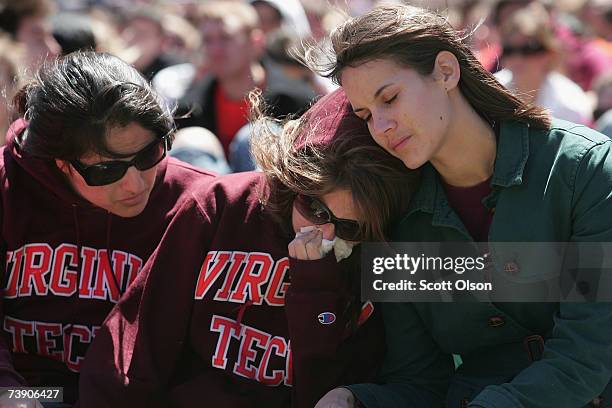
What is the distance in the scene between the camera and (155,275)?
2744mm

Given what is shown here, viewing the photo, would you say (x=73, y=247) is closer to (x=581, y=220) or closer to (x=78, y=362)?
(x=78, y=362)

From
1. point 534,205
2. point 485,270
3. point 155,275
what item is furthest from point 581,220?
point 155,275

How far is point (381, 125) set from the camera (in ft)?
7.72

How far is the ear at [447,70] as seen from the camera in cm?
241

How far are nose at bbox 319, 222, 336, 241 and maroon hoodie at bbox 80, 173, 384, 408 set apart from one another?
11 cm

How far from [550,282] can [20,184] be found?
1.62 m

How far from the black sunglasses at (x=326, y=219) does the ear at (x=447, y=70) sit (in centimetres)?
45

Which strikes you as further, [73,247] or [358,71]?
[73,247]

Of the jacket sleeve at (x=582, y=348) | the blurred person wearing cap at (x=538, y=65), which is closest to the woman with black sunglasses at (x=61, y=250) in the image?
Answer: the jacket sleeve at (x=582, y=348)

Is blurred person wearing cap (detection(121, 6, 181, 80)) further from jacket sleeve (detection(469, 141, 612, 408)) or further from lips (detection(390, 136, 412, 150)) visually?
jacket sleeve (detection(469, 141, 612, 408))

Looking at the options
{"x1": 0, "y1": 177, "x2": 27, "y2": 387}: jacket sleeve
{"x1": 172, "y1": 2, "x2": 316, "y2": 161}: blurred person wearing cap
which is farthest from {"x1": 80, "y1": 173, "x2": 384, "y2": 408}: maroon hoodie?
{"x1": 172, "y1": 2, "x2": 316, "y2": 161}: blurred person wearing cap

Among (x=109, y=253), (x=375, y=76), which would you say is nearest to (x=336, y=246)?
(x=375, y=76)

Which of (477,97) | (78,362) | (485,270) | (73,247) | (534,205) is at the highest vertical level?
(477,97)

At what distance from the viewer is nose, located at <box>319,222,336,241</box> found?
2.59 meters
